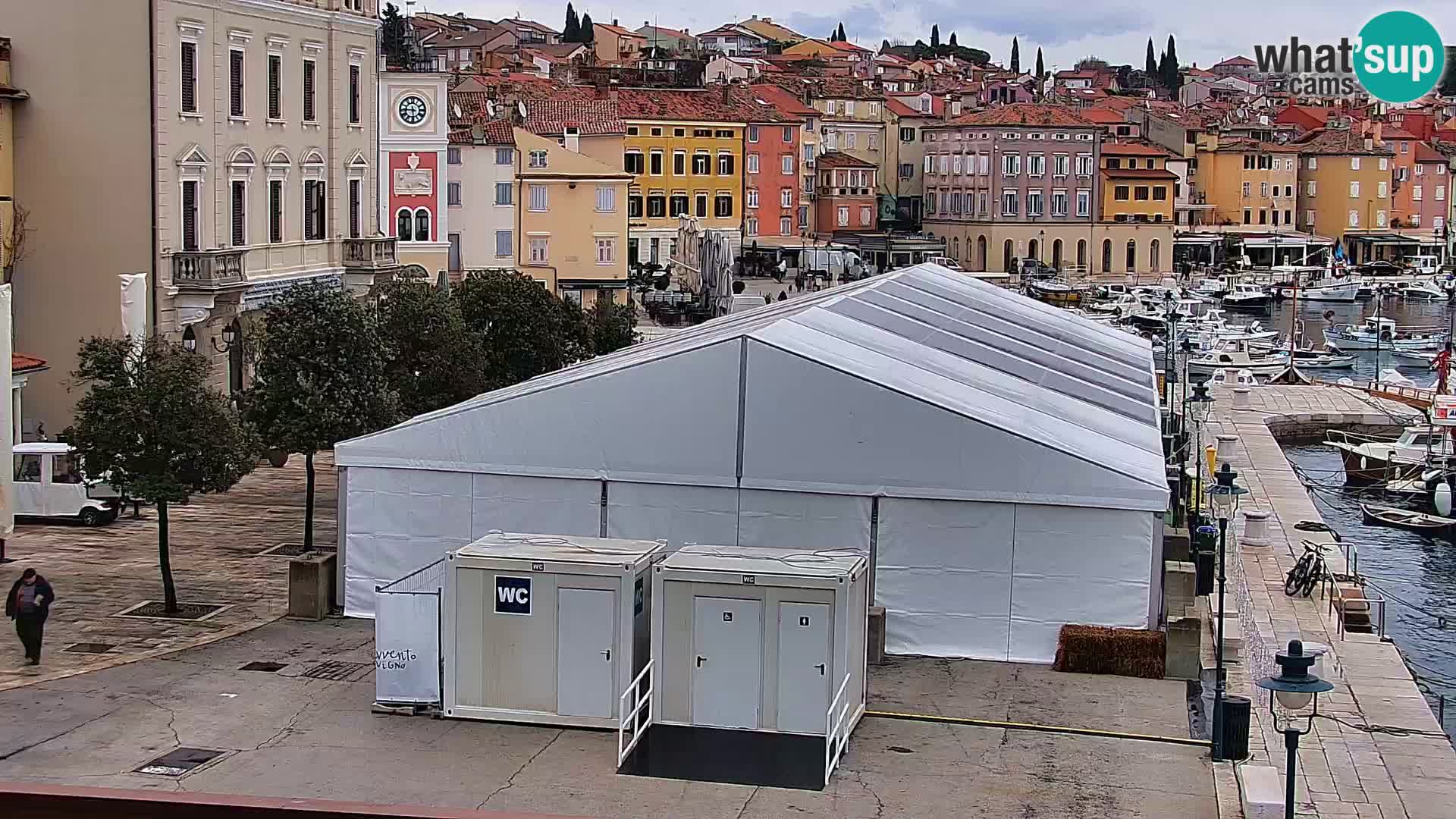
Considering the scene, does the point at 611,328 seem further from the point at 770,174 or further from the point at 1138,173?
the point at 1138,173

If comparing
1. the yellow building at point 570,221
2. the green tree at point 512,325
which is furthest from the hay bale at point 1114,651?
the yellow building at point 570,221

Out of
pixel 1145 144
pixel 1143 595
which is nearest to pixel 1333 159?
pixel 1145 144

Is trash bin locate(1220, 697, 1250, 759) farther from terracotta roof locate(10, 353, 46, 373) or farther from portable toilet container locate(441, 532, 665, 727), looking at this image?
terracotta roof locate(10, 353, 46, 373)

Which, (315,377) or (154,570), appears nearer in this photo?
(154,570)

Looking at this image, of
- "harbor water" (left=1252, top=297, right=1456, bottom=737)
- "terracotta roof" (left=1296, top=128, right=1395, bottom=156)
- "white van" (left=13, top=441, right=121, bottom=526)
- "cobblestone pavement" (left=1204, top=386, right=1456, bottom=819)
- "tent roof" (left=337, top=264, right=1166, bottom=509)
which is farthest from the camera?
"terracotta roof" (left=1296, top=128, right=1395, bottom=156)

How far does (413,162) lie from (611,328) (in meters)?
12.0

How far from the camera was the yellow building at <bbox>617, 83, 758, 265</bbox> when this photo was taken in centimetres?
9875

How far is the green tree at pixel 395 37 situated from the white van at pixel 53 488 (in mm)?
40634

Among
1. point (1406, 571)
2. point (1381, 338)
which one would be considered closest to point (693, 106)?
point (1381, 338)

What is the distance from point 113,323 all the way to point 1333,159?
120013mm

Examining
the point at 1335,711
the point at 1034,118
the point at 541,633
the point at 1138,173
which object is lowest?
the point at 1335,711

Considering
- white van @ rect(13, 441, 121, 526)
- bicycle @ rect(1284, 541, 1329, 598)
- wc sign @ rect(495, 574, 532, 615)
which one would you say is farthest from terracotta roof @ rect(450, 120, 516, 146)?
wc sign @ rect(495, 574, 532, 615)

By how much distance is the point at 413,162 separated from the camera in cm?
5059

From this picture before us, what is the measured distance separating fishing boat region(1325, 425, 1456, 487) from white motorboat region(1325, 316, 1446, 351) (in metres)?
38.1
